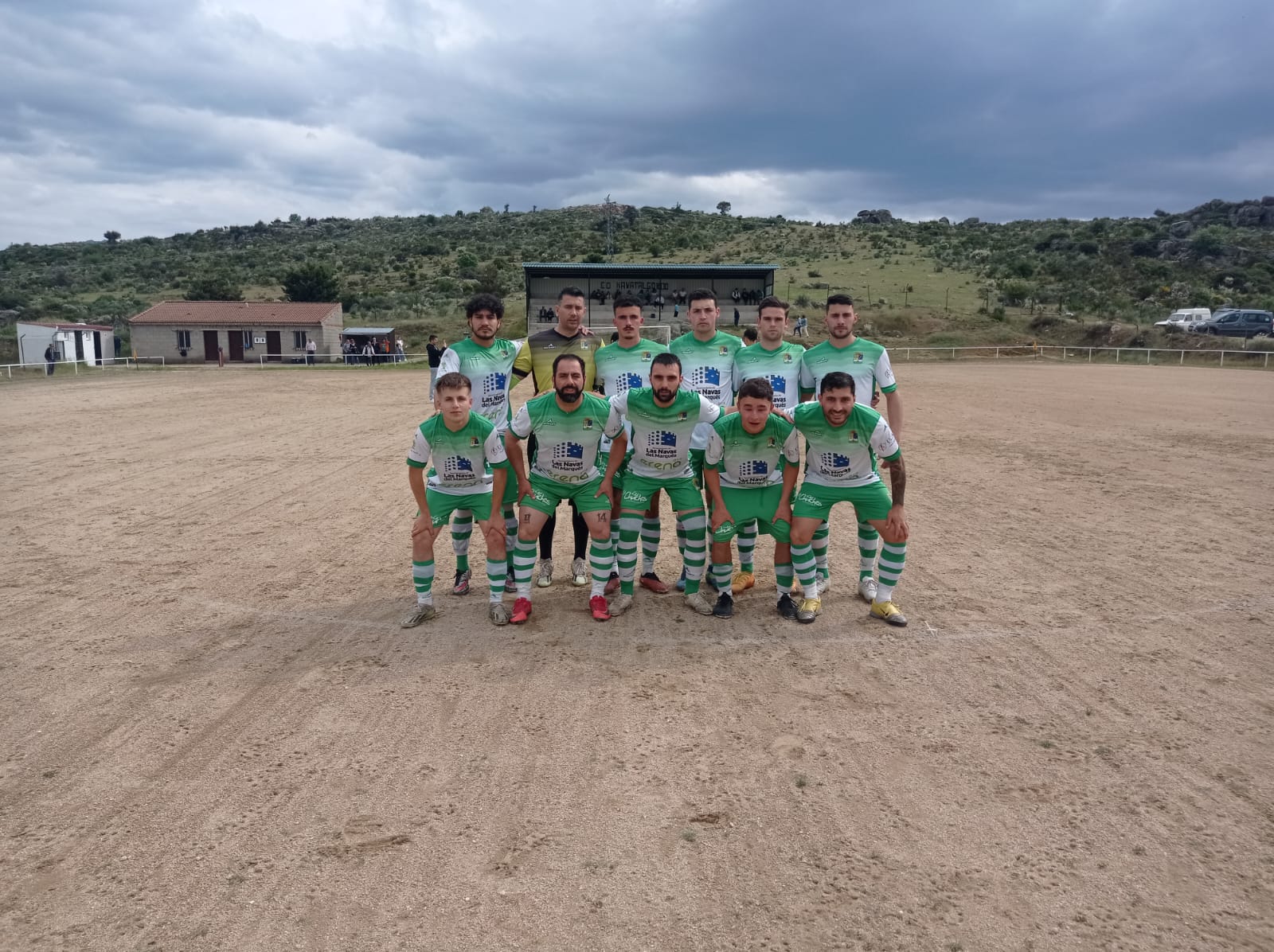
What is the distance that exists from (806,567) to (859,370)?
68.4 inches

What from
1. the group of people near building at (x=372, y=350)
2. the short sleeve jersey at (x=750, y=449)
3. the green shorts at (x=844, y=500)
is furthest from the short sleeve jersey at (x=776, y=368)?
the group of people near building at (x=372, y=350)

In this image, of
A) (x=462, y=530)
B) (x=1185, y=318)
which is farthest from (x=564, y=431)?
(x=1185, y=318)

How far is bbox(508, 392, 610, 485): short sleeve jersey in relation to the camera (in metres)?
6.19

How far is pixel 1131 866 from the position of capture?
3.38 metres

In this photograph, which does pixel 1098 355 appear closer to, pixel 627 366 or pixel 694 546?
pixel 627 366

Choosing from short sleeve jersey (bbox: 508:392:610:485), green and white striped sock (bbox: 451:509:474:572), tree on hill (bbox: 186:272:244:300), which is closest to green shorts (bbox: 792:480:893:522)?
short sleeve jersey (bbox: 508:392:610:485)

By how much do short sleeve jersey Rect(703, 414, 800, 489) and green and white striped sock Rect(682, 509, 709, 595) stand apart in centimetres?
42

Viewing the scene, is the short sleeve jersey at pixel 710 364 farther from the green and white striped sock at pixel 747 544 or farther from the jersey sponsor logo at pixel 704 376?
the green and white striped sock at pixel 747 544

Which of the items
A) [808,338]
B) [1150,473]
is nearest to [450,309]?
[808,338]

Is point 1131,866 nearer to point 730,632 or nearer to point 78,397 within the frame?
point 730,632

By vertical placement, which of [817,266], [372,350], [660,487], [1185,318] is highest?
[817,266]

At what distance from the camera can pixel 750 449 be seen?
6.36m

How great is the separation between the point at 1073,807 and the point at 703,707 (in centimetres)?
192

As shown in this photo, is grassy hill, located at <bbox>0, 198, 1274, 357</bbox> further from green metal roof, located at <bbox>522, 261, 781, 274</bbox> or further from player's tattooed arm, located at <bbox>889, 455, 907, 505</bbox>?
player's tattooed arm, located at <bbox>889, 455, 907, 505</bbox>
